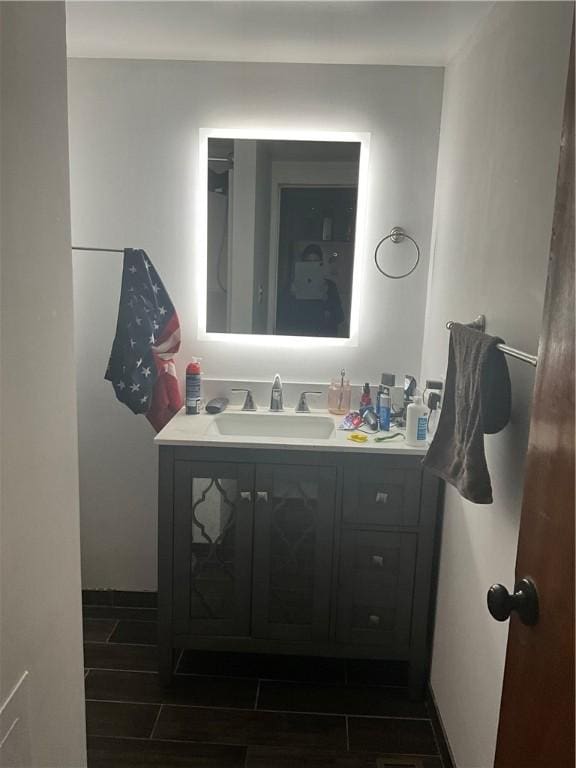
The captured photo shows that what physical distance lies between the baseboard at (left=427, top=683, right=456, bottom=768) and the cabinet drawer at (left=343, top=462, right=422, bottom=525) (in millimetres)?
620

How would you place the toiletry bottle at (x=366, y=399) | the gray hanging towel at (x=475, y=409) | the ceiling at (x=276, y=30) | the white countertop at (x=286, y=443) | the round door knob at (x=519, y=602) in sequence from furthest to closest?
the toiletry bottle at (x=366, y=399) → the white countertop at (x=286, y=443) → the ceiling at (x=276, y=30) → the gray hanging towel at (x=475, y=409) → the round door knob at (x=519, y=602)

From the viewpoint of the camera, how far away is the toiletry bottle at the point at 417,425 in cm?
201

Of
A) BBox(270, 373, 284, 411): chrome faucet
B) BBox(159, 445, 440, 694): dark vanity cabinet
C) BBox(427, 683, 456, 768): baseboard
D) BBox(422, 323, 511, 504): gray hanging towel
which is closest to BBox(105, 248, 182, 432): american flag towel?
BBox(159, 445, 440, 694): dark vanity cabinet

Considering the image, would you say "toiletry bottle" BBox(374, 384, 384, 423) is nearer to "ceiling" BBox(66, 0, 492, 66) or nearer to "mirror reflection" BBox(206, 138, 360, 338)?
"mirror reflection" BBox(206, 138, 360, 338)

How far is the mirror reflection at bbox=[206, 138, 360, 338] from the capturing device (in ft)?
7.55

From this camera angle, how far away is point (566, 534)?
751 millimetres

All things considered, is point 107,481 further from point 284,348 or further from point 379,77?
point 379,77

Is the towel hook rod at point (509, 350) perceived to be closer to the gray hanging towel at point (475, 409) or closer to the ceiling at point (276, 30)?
the gray hanging towel at point (475, 409)

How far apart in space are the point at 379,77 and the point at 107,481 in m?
1.94

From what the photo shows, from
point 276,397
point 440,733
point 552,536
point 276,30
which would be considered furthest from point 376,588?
point 276,30

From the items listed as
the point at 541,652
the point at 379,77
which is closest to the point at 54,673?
the point at 541,652

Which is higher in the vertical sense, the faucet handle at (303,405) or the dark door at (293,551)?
the faucet handle at (303,405)

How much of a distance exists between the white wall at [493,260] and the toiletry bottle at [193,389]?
92 centimetres

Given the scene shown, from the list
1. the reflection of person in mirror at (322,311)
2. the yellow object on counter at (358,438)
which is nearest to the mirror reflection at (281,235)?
the reflection of person in mirror at (322,311)
